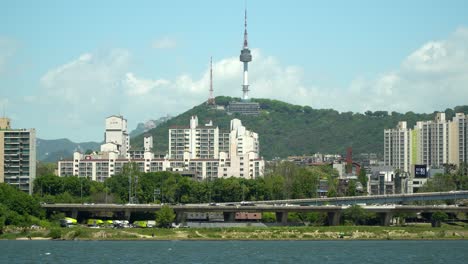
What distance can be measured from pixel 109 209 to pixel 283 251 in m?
47.0

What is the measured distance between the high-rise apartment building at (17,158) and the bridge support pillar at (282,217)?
46817 millimetres

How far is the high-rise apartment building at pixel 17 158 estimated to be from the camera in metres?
188

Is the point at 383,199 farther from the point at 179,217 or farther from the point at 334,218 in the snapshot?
the point at 179,217

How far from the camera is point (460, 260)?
10038 cm

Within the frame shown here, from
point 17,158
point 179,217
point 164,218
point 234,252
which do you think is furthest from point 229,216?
point 234,252

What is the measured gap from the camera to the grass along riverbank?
130 m

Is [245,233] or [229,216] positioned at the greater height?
[229,216]

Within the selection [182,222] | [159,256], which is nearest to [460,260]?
[159,256]

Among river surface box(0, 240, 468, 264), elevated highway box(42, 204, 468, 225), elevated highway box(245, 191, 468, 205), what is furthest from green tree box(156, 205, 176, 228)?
elevated highway box(245, 191, 468, 205)

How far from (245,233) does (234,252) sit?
993 inches

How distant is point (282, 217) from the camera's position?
159375mm

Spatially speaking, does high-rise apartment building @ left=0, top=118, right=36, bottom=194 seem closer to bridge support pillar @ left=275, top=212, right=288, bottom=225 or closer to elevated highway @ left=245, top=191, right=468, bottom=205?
elevated highway @ left=245, top=191, right=468, bottom=205

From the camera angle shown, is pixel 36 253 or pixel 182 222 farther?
pixel 182 222

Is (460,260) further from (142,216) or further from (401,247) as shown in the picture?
(142,216)
